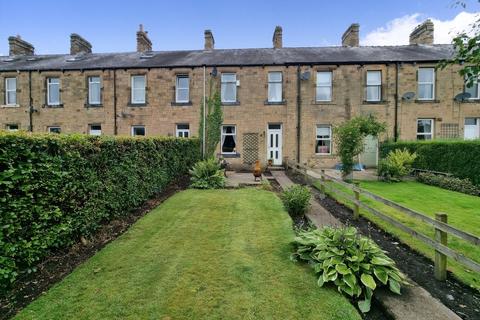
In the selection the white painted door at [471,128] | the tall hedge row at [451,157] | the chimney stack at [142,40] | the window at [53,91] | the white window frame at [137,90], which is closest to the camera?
the tall hedge row at [451,157]

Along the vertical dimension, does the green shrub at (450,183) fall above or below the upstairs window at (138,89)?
below

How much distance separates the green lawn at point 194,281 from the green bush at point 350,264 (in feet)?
0.57

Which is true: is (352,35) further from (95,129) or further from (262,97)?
(95,129)

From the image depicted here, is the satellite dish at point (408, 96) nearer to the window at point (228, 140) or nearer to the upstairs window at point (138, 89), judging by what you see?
the window at point (228, 140)

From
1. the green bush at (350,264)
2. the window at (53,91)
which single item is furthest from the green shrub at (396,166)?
the window at (53,91)

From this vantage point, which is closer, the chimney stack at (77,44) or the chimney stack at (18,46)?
the chimney stack at (77,44)

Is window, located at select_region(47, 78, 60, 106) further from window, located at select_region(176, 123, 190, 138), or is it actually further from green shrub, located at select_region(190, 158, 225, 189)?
green shrub, located at select_region(190, 158, 225, 189)

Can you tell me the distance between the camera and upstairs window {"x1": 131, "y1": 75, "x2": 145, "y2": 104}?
18.3 m

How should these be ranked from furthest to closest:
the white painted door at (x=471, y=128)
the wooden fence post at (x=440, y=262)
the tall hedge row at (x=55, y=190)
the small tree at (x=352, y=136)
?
the white painted door at (x=471, y=128) → the small tree at (x=352, y=136) → the wooden fence post at (x=440, y=262) → the tall hedge row at (x=55, y=190)

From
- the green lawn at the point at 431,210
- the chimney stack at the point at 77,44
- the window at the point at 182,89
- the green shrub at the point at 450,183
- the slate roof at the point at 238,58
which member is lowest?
the green lawn at the point at 431,210

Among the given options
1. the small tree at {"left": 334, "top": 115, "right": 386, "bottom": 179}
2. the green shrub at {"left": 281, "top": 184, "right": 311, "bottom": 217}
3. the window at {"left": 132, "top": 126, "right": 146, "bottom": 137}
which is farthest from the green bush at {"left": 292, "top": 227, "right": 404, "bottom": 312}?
the window at {"left": 132, "top": 126, "right": 146, "bottom": 137}

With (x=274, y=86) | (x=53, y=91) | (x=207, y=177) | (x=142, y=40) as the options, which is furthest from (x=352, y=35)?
(x=53, y=91)

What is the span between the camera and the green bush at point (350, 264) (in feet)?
11.5

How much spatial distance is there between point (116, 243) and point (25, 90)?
62.9ft
